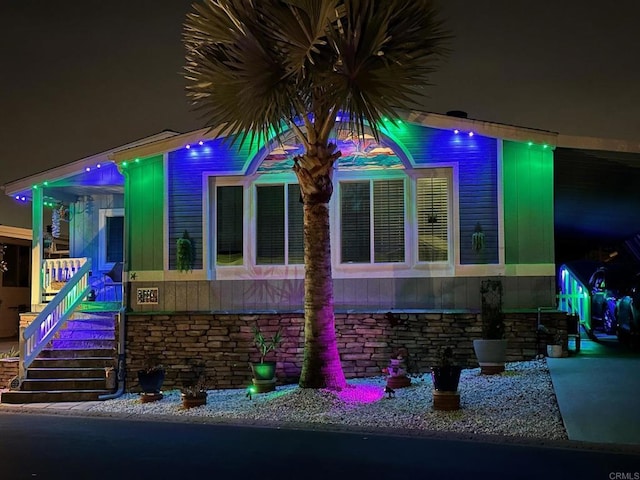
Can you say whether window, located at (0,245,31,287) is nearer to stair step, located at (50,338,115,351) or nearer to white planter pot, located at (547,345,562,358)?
stair step, located at (50,338,115,351)

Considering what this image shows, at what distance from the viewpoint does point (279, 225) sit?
14.0 m

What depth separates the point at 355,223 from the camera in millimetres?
13859

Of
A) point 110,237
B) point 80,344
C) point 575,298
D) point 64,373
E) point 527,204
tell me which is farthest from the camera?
point 575,298

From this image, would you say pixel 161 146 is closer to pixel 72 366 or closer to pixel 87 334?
pixel 87 334

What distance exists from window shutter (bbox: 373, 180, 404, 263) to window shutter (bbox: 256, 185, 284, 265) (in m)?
1.94

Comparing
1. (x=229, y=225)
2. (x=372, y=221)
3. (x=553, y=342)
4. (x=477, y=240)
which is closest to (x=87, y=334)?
(x=229, y=225)

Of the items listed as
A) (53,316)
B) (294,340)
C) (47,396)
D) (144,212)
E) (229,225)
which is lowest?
(47,396)

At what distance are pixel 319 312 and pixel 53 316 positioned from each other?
235 inches

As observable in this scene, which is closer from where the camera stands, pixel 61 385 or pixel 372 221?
pixel 61 385

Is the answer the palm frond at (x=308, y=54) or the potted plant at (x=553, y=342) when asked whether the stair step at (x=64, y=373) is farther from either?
the potted plant at (x=553, y=342)

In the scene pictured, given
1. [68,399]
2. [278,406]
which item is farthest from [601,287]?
[68,399]

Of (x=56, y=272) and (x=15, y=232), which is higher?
(x=15, y=232)

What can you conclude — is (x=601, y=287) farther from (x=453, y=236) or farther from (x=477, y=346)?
(x=477, y=346)

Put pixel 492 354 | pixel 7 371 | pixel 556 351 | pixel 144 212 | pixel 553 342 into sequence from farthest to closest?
pixel 144 212 → pixel 7 371 → pixel 553 342 → pixel 556 351 → pixel 492 354
